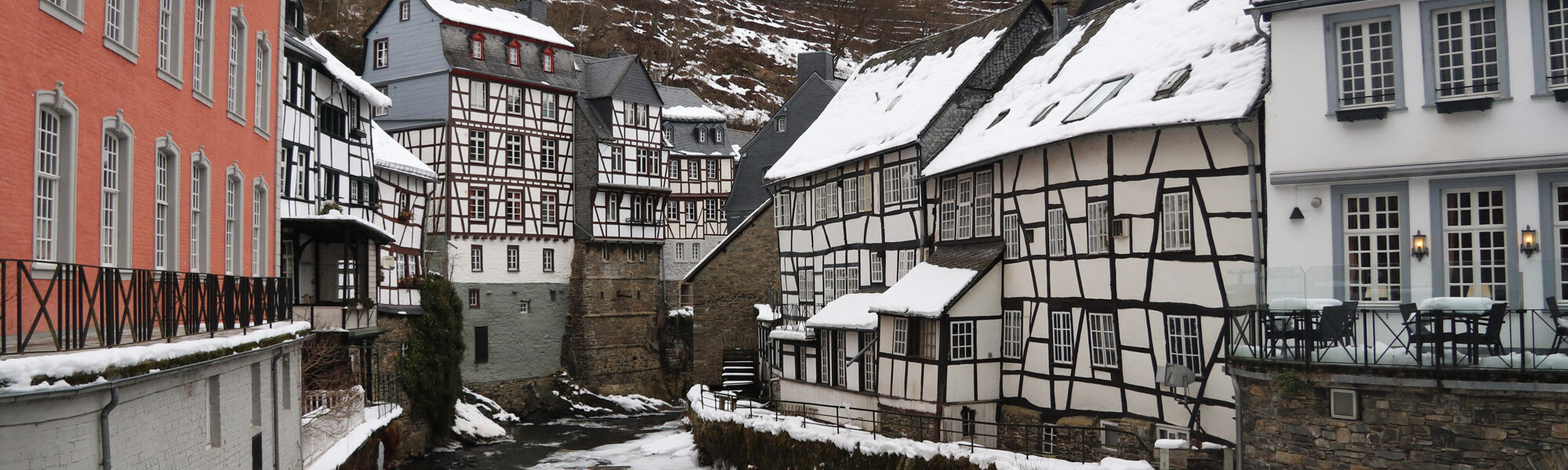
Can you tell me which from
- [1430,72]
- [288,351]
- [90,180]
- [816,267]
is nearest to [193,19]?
[90,180]

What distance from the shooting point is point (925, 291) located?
23.0m

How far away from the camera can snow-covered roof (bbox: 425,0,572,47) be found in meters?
42.5

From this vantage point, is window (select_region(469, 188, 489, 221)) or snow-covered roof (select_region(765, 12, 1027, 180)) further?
window (select_region(469, 188, 489, 221))

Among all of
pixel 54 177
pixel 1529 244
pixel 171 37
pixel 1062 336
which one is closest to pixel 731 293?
pixel 1062 336

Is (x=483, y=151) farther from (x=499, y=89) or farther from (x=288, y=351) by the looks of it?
(x=288, y=351)

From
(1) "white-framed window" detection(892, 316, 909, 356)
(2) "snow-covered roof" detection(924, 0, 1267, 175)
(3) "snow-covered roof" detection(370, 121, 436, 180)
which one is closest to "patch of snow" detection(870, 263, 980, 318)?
(1) "white-framed window" detection(892, 316, 909, 356)

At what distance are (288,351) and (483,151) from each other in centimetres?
2518

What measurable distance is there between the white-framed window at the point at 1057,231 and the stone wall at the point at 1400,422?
20.0 feet

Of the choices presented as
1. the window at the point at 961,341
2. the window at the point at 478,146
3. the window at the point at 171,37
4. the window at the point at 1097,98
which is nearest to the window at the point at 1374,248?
the window at the point at 1097,98

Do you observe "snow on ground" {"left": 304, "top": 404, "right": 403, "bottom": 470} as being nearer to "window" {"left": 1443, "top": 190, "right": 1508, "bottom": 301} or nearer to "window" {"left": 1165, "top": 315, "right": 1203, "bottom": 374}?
"window" {"left": 1165, "top": 315, "right": 1203, "bottom": 374}

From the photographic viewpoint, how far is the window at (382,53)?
43656mm

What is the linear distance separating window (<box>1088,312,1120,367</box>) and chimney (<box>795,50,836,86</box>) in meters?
30.2

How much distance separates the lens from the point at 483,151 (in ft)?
140

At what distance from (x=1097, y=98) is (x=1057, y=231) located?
2.31 metres
